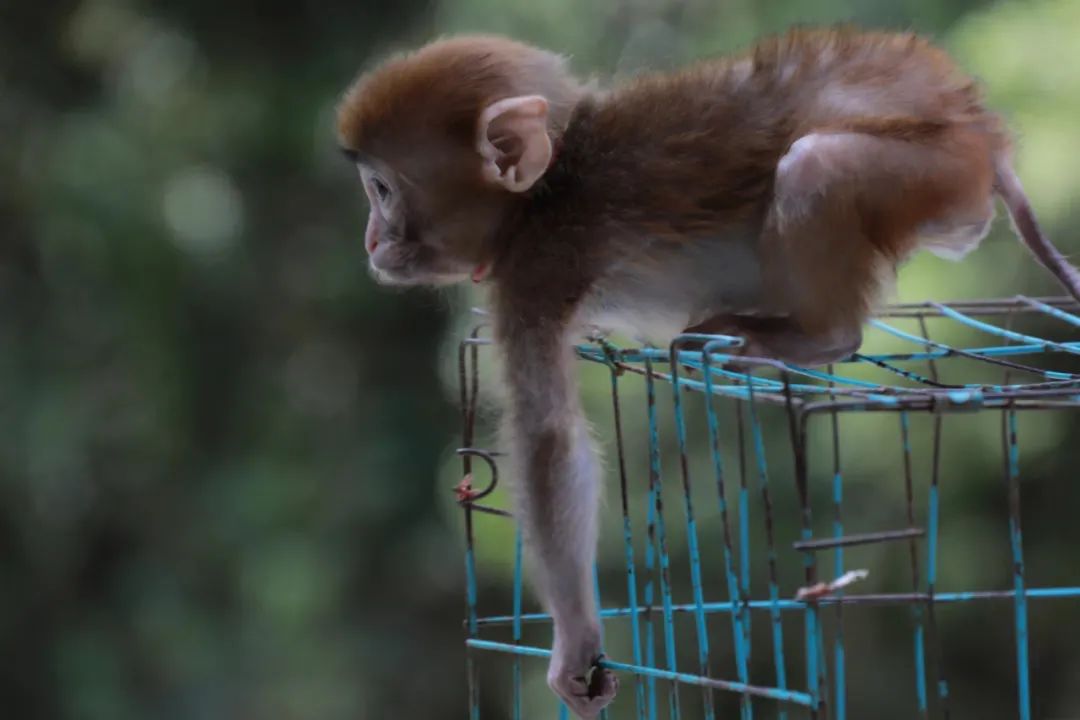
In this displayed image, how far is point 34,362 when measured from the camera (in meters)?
3.05

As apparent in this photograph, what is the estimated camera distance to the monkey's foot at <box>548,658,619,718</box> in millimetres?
1360

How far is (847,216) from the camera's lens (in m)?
1.29

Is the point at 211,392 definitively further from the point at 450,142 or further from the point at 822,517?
the point at 450,142

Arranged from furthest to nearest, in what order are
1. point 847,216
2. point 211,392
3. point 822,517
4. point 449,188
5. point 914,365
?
1. point 211,392
2. point 822,517
3. point 914,365
4. point 449,188
5. point 847,216

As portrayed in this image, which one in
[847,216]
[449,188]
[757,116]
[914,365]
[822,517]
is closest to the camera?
[847,216]

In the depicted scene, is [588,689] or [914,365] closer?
[588,689]

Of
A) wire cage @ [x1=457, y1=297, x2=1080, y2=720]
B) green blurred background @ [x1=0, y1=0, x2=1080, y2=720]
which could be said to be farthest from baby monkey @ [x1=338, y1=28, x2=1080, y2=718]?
green blurred background @ [x1=0, y1=0, x2=1080, y2=720]

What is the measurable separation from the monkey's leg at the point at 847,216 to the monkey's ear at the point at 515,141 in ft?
0.85

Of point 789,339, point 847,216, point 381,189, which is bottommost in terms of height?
point 789,339

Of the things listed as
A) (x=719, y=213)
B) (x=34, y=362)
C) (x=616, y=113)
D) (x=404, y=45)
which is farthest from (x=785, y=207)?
(x=34, y=362)

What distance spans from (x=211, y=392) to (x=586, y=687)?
1945mm

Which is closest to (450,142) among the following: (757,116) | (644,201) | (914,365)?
(644,201)

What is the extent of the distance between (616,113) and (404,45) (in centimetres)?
146

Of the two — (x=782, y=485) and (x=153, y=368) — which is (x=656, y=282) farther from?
(x=153, y=368)
